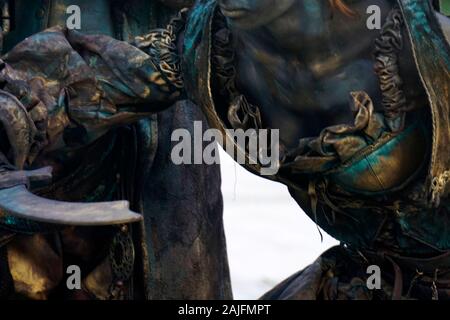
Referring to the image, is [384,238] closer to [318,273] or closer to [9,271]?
[318,273]

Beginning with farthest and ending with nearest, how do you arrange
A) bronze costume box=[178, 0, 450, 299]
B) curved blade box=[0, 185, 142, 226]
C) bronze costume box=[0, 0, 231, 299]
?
bronze costume box=[0, 0, 231, 299] < bronze costume box=[178, 0, 450, 299] < curved blade box=[0, 185, 142, 226]

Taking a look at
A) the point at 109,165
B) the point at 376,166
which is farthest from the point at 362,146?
the point at 109,165

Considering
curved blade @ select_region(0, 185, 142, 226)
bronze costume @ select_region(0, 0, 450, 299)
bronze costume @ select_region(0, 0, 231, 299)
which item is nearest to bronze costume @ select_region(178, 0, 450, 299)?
bronze costume @ select_region(0, 0, 450, 299)

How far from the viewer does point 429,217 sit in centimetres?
681

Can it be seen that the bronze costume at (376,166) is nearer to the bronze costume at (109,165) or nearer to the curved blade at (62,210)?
the bronze costume at (109,165)

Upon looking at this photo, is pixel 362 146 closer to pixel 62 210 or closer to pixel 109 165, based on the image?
pixel 62 210

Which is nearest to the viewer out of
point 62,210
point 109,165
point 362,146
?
point 62,210

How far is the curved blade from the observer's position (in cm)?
600

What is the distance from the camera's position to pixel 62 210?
6203 millimetres

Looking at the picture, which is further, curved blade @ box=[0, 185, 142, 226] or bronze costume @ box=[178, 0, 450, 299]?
bronze costume @ box=[178, 0, 450, 299]

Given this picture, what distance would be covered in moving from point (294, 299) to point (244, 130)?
540mm

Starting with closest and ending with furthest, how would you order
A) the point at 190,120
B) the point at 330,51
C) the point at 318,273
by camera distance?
the point at 330,51 → the point at 318,273 → the point at 190,120

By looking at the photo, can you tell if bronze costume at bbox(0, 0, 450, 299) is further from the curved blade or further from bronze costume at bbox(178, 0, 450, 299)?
the curved blade
